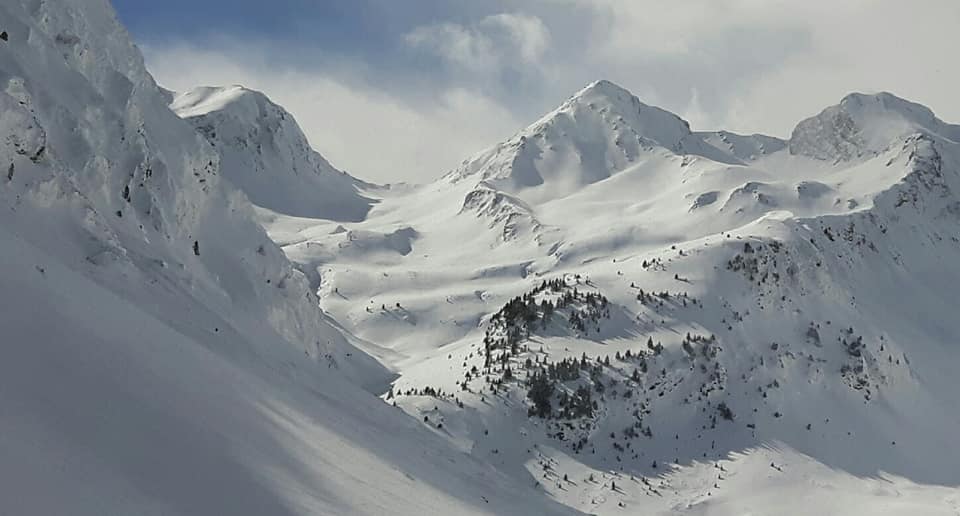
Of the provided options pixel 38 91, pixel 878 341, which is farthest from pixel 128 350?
pixel 878 341

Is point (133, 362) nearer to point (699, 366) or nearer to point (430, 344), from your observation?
point (699, 366)

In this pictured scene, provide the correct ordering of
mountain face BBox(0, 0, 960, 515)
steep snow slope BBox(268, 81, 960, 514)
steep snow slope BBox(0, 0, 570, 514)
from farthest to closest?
1. steep snow slope BBox(268, 81, 960, 514)
2. mountain face BBox(0, 0, 960, 515)
3. steep snow slope BBox(0, 0, 570, 514)

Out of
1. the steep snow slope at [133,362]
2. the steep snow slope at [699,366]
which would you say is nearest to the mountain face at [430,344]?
the steep snow slope at [133,362]

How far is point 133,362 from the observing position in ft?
53.6

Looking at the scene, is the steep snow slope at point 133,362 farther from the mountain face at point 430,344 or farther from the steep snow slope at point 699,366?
the steep snow slope at point 699,366

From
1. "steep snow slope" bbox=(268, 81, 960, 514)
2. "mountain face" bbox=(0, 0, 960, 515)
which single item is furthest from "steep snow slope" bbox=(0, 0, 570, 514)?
"steep snow slope" bbox=(268, 81, 960, 514)

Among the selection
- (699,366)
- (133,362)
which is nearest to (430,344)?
(699,366)

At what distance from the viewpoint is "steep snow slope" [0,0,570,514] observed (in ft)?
40.1

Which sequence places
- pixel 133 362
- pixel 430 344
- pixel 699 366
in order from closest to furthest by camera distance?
pixel 133 362 → pixel 699 366 → pixel 430 344

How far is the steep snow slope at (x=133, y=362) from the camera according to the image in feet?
40.1

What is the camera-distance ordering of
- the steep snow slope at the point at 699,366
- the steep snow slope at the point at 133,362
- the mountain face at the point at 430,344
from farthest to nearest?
the steep snow slope at the point at 699,366 → the mountain face at the point at 430,344 → the steep snow slope at the point at 133,362

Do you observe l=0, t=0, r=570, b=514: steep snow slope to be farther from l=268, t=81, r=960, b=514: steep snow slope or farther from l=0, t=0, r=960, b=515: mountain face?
l=268, t=81, r=960, b=514: steep snow slope

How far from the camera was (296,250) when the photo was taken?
157 m

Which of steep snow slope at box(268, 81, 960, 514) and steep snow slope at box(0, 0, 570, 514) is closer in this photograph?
steep snow slope at box(0, 0, 570, 514)
